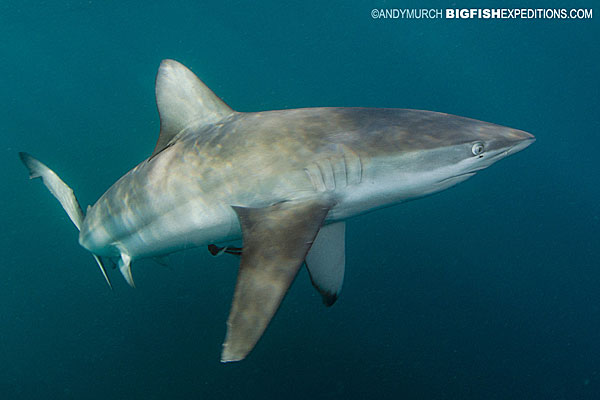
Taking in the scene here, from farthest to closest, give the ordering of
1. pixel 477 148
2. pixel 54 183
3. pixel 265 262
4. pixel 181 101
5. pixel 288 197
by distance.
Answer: pixel 54 183
pixel 181 101
pixel 288 197
pixel 477 148
pixel 265 262

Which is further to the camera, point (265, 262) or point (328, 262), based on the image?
point (328, 262)

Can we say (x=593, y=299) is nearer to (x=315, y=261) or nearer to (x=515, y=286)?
(x=515, y=286)

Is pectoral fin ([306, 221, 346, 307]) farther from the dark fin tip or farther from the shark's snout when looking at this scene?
the shark's snout

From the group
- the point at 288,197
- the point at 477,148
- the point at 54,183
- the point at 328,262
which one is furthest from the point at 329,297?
the point at 54,183

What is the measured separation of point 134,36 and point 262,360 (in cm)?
2717

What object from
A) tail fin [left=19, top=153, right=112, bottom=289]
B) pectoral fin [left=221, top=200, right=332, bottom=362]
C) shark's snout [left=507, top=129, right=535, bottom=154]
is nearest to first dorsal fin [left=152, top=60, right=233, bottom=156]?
pectoral fin [left=221, top=200, right=332, bottom=362]

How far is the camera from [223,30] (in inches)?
1082

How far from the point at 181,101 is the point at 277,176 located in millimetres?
1418

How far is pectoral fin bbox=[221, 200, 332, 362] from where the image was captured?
5.32ft

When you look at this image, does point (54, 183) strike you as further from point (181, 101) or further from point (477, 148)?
point (477, 148)

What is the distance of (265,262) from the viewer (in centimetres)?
178

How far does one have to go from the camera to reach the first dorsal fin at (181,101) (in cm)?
303

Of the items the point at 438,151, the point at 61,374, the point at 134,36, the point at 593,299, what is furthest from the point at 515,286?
the point at 134,36

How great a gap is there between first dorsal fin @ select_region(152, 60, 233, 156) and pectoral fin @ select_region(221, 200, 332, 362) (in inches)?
49.4
